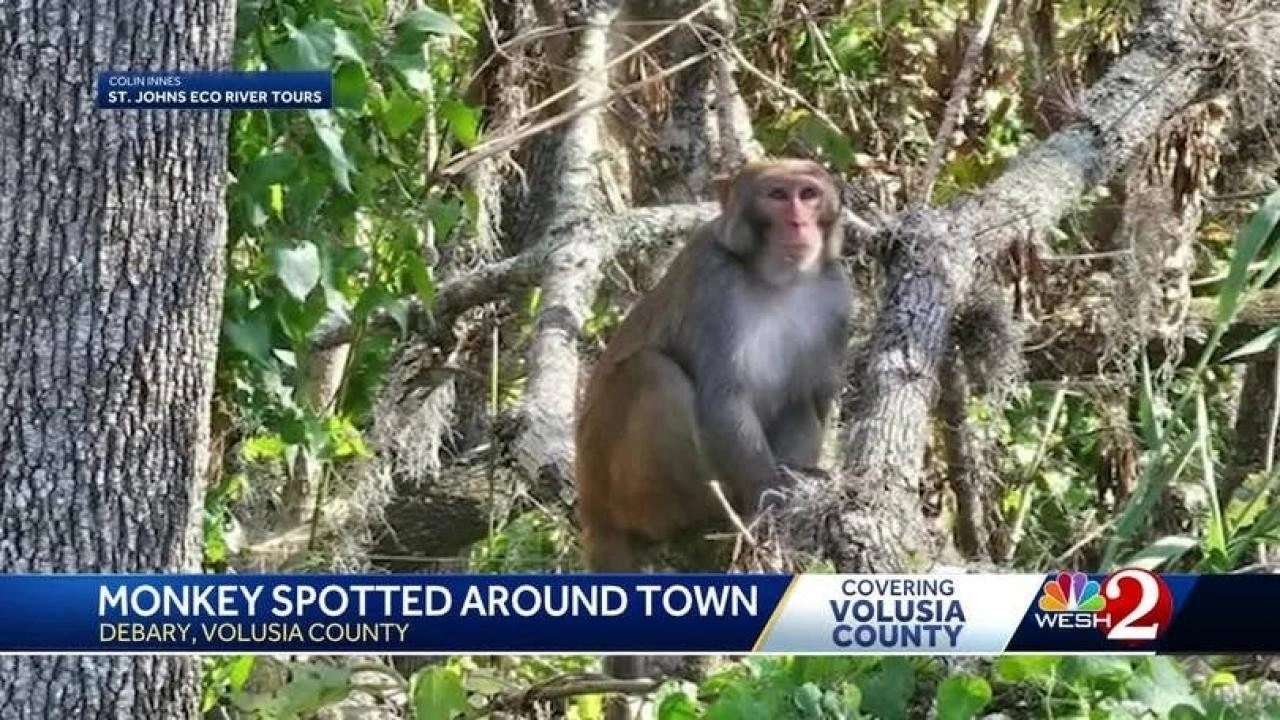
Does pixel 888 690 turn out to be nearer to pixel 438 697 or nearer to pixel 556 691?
pixel 438 697

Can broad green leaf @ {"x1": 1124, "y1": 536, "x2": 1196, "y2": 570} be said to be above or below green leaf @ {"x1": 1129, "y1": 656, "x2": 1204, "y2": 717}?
above

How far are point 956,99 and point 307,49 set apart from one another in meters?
1.57

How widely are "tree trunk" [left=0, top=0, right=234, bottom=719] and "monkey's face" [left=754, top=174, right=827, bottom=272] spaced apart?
1548mm

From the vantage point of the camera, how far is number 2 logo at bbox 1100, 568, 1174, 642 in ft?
9.37

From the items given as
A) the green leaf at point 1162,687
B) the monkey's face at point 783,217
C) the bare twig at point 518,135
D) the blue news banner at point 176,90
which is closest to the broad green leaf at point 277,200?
the blue news banner at point 176,90

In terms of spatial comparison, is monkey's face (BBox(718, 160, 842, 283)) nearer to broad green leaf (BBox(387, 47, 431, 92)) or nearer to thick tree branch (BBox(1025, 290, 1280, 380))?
thick tree branch (BBox(1025, 290, 1280, 380))

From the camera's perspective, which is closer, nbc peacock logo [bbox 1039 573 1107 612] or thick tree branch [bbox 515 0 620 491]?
nbc peacock logo [bbox 1039 573 1107 612]

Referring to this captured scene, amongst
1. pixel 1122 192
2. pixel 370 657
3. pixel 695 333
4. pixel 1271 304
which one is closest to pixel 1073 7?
pixel 1122 192

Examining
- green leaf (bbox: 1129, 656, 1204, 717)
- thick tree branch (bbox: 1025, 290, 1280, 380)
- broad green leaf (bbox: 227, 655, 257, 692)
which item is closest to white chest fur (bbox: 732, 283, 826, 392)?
thick tree branch (bbox: 1025, 290, 1280, 380)

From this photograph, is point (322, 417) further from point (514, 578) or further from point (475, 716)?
point (514, 578)

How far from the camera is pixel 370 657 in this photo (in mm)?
3625

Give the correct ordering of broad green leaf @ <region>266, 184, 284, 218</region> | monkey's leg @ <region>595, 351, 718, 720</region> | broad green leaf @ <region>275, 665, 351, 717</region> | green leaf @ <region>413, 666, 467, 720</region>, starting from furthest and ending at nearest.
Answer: monkey's leg @ <region>595, 351, 718, 720</region> < broad green leaf @ <region>266, 184, 284, 218</region> < broad green leaf @ <region>275, 665, 351, 717</region> < green leaf @ <region>413, 666, 467, 720</region>

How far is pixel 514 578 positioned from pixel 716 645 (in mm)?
269

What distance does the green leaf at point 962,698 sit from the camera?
2.62 metres
